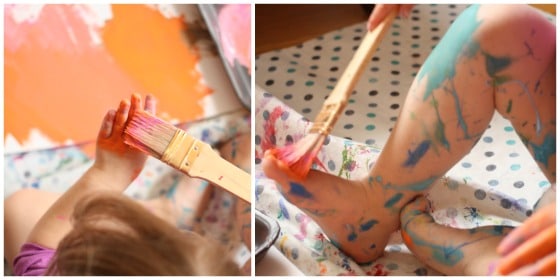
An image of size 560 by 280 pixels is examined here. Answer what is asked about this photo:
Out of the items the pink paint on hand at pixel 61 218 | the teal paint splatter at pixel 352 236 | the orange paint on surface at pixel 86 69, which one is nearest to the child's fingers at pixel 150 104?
the orange paint on surface at pixel 86 69

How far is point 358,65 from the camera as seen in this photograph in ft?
2.10

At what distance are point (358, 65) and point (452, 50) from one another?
0.08m

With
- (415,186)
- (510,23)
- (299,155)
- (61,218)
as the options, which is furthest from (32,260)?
(510,23)

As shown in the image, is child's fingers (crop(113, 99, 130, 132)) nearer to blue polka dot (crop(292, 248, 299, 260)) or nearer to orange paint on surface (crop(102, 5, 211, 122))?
orange paint on surface (crop(102, 5, 211, 122))

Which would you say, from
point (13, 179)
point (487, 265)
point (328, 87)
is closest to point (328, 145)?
point (328, 87)

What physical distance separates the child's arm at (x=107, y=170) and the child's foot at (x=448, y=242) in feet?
0.87

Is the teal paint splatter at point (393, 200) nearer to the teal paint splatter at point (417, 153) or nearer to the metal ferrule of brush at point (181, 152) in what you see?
the teal paint splatter at point (417, 153)

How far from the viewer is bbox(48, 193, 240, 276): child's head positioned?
62 cm

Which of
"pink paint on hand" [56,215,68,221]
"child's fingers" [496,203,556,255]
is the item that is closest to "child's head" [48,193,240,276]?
"pink paint on hand" [56,215,68,221]

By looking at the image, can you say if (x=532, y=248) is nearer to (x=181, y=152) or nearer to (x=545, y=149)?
(x=545, y=149)

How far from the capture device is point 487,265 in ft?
2.06

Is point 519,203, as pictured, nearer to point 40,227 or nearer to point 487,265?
point 487,265

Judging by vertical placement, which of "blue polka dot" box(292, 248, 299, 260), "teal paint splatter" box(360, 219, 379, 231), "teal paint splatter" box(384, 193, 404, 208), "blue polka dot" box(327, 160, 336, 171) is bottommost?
"blue polka dot" box(292, 248, 299, 260)

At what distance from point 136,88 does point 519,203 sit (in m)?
0.40
